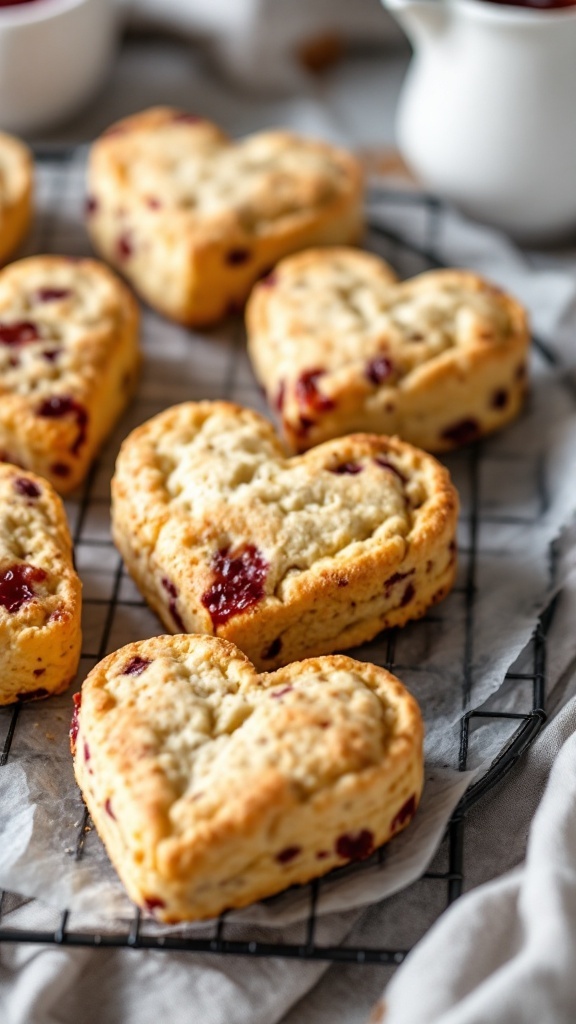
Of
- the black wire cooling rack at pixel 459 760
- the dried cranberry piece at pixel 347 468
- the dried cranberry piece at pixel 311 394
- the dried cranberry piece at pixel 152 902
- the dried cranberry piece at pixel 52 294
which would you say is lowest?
the black wire cooling rack at pixel 459 760

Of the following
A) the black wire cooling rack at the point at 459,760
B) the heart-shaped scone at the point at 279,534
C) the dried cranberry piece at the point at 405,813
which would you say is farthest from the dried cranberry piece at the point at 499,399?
the dried cranberry piece at the point at 405,813

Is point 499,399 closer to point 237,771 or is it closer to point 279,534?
Result: point 279,534

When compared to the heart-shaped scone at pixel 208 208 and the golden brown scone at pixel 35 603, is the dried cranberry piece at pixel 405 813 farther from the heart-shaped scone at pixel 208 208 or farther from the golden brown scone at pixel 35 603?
the heart-shaped scone at pixel 208 208

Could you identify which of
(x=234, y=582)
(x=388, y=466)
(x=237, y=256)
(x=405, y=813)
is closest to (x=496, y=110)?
(x=237, y=256)

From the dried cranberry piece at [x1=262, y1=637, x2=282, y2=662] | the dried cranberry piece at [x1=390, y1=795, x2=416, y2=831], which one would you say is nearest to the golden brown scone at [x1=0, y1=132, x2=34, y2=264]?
the dried cranberry piece at [x1=262, y1=637, x2=282, y2=662]

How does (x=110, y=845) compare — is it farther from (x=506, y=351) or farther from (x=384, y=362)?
(x=506, y=351)

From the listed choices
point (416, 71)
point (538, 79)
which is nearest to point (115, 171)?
point (416, 71)

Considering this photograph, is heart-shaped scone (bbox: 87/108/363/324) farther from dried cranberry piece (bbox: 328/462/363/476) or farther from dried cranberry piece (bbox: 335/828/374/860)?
dried cranberry piece (bbox: 335/828/374/860)
